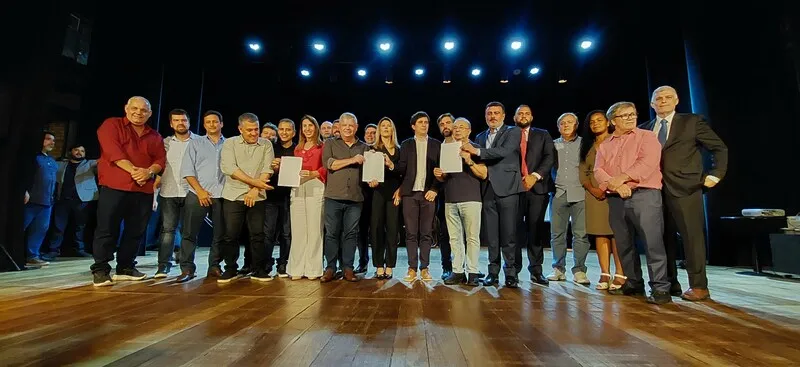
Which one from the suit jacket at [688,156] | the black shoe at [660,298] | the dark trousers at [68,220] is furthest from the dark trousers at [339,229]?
the dark trousers at [68,220]

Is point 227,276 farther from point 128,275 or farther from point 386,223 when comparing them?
point 386,223

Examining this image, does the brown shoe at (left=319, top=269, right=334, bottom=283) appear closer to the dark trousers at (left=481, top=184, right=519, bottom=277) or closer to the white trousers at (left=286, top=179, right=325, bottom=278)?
the white trousers at (left=286, top=179, right=325, bottom=278)

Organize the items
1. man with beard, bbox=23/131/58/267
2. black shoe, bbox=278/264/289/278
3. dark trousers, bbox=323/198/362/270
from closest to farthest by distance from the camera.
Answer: dark trousers, bbox=323/198/362/270, black shoe, bbox=278/264/289/278, man with beard, bbox=23/131/58/267

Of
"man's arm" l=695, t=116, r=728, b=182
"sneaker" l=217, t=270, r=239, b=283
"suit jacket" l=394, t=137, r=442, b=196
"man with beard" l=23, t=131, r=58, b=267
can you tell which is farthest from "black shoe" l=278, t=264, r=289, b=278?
"man's arm" l=695, t=116, r=728, b=182

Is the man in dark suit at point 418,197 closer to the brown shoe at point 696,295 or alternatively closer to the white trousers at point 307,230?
the white trousers at point 307,230

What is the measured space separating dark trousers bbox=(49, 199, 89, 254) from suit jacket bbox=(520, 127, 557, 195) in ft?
18.1

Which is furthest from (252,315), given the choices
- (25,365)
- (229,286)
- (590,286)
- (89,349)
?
(590,286)

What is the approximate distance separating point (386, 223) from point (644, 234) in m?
1.84

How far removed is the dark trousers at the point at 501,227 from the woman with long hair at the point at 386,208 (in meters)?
0.76

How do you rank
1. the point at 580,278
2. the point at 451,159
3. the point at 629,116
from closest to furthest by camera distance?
the point at 629,116, the point at 451,159, the point at 580,278

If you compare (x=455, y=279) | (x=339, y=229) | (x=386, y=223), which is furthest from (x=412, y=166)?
(x=455, y=279)

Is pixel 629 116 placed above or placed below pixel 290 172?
above

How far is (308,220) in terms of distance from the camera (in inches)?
121

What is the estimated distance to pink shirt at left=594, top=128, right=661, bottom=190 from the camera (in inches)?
93.3
